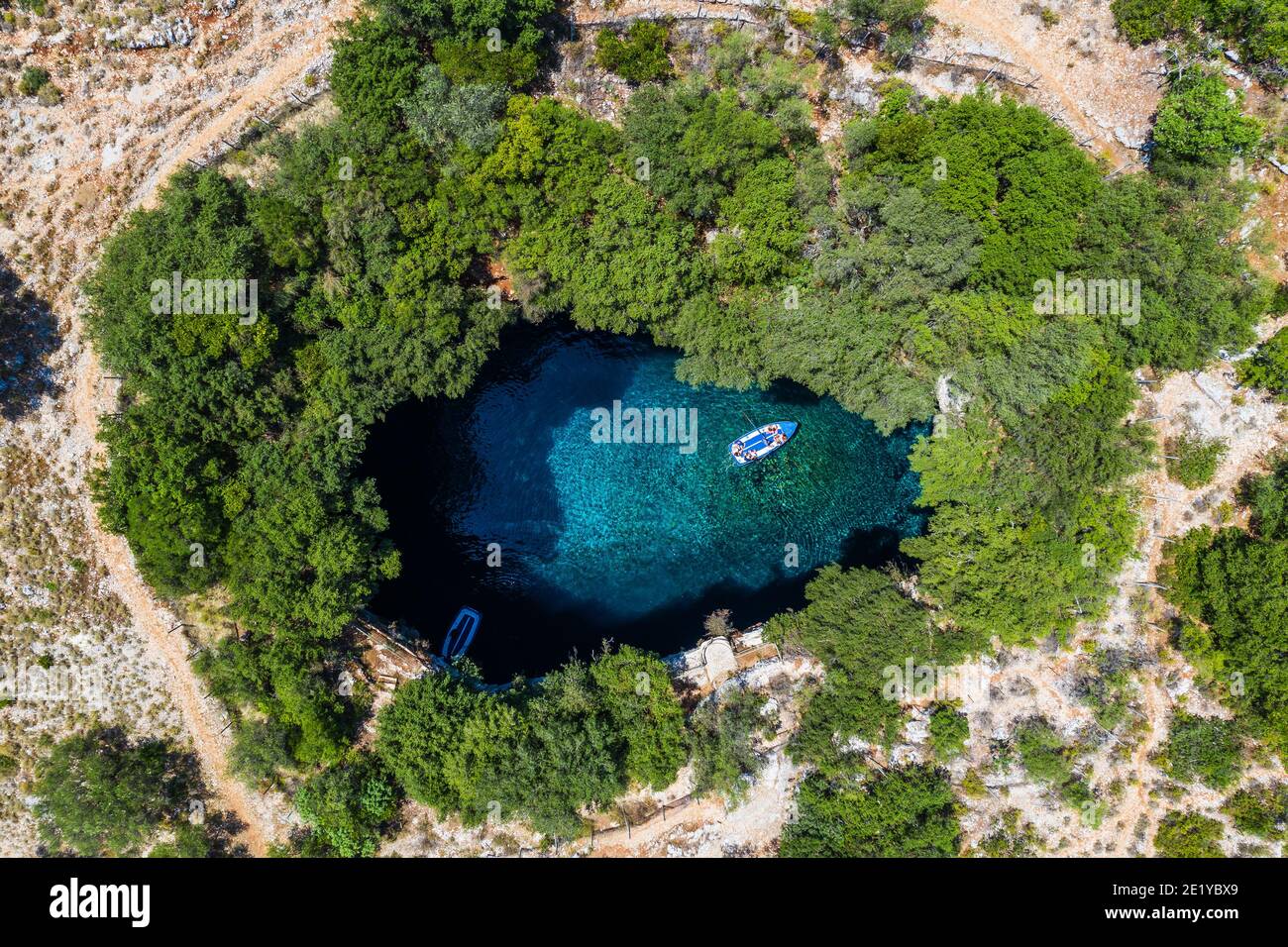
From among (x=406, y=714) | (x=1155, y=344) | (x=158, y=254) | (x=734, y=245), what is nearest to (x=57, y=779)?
(x=406, y=714)

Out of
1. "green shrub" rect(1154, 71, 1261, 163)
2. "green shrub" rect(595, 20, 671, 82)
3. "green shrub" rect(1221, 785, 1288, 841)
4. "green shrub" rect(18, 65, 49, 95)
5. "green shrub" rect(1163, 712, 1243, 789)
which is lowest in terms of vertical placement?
"green shrub" rect(1221, 785, 1288, 841)

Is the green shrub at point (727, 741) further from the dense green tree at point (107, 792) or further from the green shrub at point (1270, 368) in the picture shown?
the green shrub at point (1270, 368)

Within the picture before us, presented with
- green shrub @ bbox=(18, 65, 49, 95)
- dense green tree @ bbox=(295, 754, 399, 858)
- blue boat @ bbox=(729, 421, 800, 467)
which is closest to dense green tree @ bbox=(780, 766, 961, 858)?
blue boat @ bbox=(729, 421, 800, 467)

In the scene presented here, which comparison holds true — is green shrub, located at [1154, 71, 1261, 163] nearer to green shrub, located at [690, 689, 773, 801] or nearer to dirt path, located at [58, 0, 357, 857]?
green shrub, located at [690, 689, 773, 801]

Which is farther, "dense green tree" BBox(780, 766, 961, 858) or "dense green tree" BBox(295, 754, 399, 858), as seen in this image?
"dense green tree" BBox(780, 766, 961, 858)

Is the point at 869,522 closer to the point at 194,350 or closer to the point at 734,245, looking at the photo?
the point at 734,245

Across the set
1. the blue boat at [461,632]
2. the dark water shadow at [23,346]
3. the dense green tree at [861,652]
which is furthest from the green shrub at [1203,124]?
the dark water shadow at [23,346]

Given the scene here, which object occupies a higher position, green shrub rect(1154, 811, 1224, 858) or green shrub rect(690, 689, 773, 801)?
green shrub rect(690, 689, 773, 801)

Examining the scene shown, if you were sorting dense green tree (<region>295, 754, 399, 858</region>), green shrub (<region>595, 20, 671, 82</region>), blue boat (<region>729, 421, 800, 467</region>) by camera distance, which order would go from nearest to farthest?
dense green tree (<region>295, 754, 399, 858</region>) < green shrub (<region>595, 20, 671, 82</region>) < blue boat (<region>729, 421, 800, 467</region>)

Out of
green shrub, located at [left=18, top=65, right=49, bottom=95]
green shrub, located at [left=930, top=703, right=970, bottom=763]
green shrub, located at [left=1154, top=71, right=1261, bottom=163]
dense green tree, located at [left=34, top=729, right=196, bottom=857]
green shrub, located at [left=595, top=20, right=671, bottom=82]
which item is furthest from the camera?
green shrub, located at [left=930, top=703, right=970, bottom=763]
